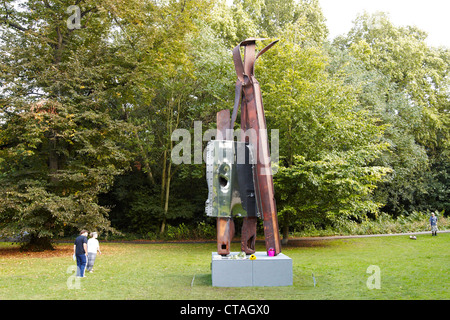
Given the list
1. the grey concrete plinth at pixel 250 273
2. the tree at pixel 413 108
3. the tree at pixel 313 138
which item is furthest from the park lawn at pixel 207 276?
the tree at pixel 413 108

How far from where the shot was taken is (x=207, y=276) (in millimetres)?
11086

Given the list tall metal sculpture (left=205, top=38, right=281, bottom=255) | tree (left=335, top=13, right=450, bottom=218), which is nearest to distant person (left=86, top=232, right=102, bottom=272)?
tall metal sculpture (left=205, top=38, right=281, bottom=255)

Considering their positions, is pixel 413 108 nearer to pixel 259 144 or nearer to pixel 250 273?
pixel 259 144

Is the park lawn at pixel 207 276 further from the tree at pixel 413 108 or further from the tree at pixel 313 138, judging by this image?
the tree at pixel 413 108

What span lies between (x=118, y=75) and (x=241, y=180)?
11.9m

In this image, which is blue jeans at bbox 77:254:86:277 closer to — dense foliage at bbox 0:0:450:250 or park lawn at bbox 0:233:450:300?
park lawn at bbox 0:233:450:300

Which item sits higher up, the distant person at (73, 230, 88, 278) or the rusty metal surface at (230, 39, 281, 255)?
the rusty metal surface at (230, 39, 281, 255)

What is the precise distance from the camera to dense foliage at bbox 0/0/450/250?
17781mm

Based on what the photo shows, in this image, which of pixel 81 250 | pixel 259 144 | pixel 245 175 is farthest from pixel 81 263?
pixel 259 144

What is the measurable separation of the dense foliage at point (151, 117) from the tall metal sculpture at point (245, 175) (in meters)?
7.10

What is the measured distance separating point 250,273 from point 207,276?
2.14 metres

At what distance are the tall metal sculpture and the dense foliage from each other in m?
7.10

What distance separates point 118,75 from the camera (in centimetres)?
1995

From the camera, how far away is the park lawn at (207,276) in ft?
27.9
